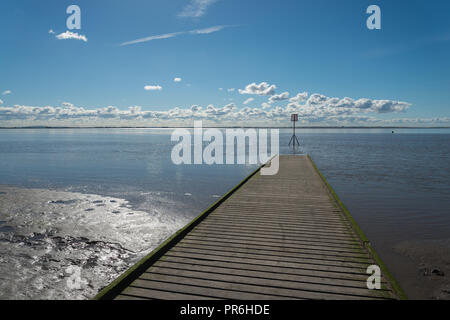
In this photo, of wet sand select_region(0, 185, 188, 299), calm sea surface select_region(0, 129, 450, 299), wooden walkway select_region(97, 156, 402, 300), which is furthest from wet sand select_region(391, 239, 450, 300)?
wet sand select_region(0, 185, 188, 299)

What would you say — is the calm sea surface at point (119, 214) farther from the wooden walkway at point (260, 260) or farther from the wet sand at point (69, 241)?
the wooden walkway at point (260, 260)

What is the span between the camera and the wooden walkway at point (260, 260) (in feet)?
14.8

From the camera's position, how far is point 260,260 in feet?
18.3

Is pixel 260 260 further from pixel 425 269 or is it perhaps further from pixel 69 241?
pixel 69 241

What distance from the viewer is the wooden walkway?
14.8ft

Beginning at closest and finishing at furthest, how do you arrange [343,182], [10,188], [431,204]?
[431,204], [10,188], [343,182]

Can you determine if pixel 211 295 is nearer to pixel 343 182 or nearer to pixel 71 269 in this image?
pixel 71 269

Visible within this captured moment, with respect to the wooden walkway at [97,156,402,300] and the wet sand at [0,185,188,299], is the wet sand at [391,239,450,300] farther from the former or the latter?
the wet sand at [0,185,188,299]

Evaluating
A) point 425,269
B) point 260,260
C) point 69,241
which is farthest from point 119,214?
point 425,269

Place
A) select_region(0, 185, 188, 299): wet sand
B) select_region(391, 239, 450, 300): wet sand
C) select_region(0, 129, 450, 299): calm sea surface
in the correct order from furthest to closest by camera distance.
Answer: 1. select_region(0, 129, 450, 299): calm sea surface
2. select_region(0, 185, 188, 299): wet sand
3. select_region(391, 239, 450, 300): wet sand

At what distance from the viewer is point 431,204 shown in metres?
13.0

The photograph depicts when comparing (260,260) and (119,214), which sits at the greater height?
(260,260)
